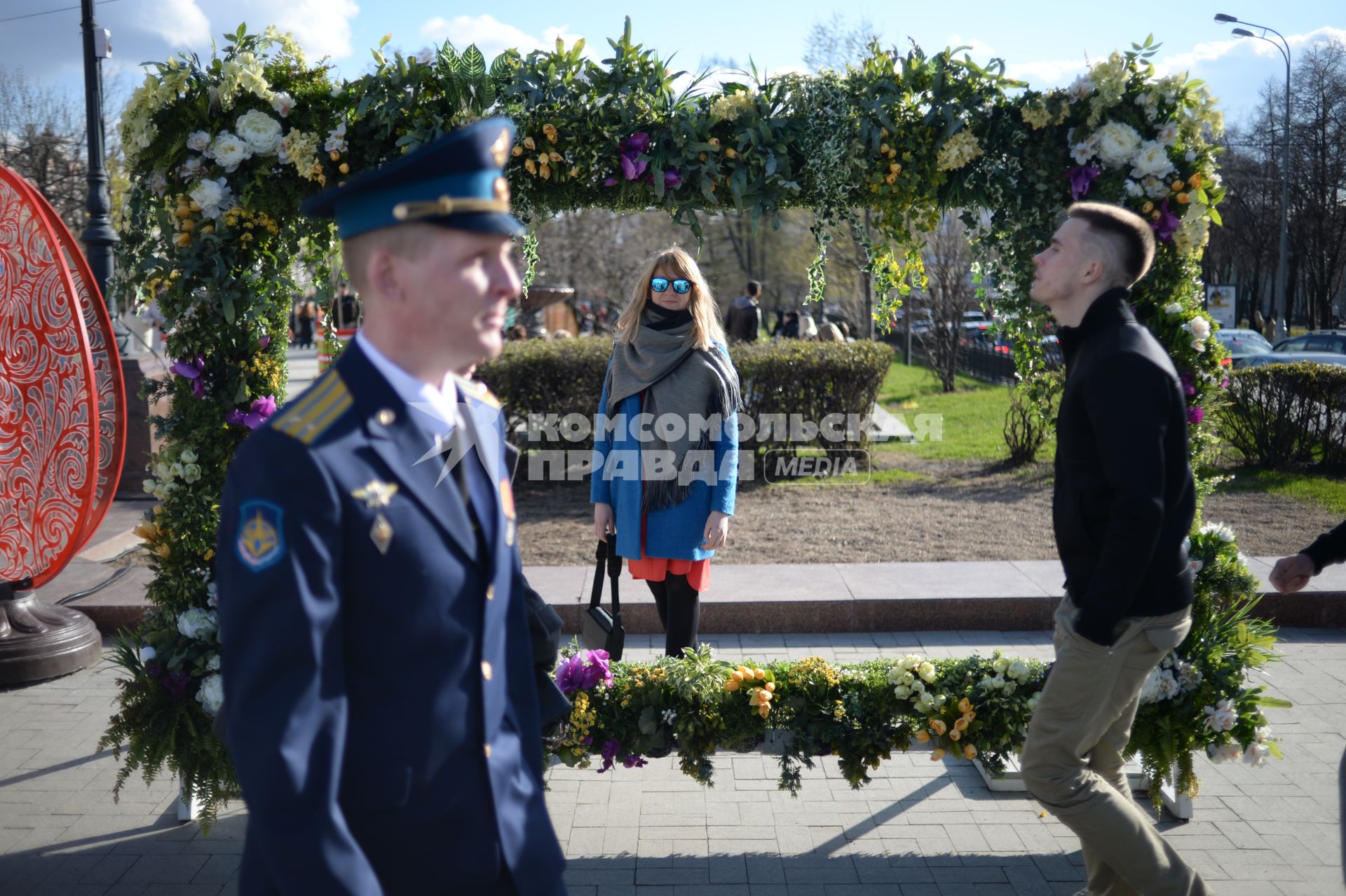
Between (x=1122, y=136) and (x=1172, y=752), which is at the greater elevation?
(x=1122, y=136)

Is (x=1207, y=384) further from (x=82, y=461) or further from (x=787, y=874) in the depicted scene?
(x=82, y=461)

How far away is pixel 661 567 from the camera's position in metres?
4.92

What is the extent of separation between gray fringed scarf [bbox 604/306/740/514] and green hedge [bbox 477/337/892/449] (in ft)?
19.8

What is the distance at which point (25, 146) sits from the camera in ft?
94.4

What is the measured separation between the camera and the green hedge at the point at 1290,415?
36.8ft

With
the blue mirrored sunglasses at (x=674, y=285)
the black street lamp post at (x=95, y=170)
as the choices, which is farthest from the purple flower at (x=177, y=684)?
the black street lamp post at (x=95, y=170)

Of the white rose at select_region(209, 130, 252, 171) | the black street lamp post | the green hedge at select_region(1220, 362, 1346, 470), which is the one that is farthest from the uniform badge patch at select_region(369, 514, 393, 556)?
the green hedge at select_region(1220, 362, 1346, 470)

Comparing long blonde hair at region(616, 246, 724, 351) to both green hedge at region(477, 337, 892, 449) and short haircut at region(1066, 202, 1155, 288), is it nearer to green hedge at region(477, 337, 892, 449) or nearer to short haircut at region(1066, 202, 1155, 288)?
short haircut at region(1066, 202, 1155, 288)

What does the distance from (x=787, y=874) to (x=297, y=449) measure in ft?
9.81

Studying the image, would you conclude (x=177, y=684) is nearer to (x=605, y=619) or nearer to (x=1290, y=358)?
(x=605, y=619)

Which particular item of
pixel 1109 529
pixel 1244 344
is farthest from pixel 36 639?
pixel 1244 344

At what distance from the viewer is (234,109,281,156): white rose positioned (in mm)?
4176

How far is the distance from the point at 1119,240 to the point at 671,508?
227 centimetres

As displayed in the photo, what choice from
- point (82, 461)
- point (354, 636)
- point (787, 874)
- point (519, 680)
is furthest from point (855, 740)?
point (82, 461)
